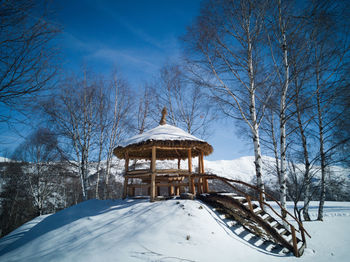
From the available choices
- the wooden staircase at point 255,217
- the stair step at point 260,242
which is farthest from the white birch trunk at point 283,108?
the stair step at point 260,242

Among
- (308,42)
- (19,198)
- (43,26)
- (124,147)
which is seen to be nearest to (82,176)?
(124,147)

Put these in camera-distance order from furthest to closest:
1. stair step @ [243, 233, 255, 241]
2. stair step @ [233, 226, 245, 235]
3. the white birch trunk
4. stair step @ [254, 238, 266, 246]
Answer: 1. the white birch trunk
2. stair step @ [233, 226, 245, 235]
3. stair step @ [243, 233, 255, 241]
4. stair step @ [254, 238, 266, 246]

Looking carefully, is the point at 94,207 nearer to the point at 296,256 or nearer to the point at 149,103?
the point at 296,256

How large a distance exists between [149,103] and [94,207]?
8.89 meters

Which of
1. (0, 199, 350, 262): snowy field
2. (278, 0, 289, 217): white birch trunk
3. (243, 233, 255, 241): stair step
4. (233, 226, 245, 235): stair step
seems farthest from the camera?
(278, 0, 289, 217): white birch trunk

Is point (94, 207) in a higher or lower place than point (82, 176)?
lower

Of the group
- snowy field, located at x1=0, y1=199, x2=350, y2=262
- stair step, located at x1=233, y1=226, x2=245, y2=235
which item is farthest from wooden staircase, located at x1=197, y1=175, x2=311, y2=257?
snowy field, located at x1=0, y1=199, x2=350, y2=262

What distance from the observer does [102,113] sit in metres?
11.8

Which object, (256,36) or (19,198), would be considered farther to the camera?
(19,198)

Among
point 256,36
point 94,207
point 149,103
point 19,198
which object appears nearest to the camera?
point 94,207

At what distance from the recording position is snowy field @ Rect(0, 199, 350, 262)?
3994 millimetres

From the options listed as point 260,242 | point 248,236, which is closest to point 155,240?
point 248,236

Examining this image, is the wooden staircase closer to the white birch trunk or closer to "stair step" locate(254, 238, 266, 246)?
"stair step" locate(254, 238, 266, 246)

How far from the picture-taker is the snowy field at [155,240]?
13.1 feet
